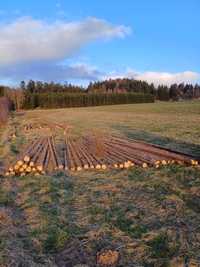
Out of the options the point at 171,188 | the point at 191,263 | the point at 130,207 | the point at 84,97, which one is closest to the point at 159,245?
the point at 191,263

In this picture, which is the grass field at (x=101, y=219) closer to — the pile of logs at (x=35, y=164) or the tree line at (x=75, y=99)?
the pile of logs at (x=35, y=164)

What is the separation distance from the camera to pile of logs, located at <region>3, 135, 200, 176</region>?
11305 mm

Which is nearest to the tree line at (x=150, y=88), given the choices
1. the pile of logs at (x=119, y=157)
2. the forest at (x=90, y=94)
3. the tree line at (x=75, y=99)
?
the forest at (x=90, y=94)

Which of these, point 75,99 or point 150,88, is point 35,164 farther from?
point 150,88

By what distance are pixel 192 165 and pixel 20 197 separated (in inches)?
195

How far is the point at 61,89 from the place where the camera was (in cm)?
11188

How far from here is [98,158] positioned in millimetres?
12695

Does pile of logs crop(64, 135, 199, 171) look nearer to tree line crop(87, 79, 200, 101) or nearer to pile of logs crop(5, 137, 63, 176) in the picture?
pile of logs crop(5, 137, 63, 176)

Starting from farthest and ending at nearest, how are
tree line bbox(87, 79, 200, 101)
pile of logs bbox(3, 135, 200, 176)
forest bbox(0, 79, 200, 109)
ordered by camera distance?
tree line bbox(87, 79, 200, 101) < forest bbox(0, 79, 200, 109) < pile of logs bbox(3, 135, 200, 176)

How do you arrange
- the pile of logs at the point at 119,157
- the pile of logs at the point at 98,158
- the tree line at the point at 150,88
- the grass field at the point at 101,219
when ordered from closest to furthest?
the grass field at the point at 101,219
the pile of logs at the point at 98,158
the pile of logs at the point at 119,157
the tree line at the point at 150,88

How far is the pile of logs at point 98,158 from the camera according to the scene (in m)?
11.3

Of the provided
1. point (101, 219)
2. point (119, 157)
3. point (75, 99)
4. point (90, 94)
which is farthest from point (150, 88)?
point (101, 219)

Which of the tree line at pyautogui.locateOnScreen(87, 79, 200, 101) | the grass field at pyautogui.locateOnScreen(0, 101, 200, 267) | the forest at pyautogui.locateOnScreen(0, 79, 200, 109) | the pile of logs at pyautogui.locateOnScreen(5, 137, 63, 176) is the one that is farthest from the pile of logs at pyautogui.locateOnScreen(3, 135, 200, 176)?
the tree line at pyautogui.locateOnScreen(87, 79, 200, 101)

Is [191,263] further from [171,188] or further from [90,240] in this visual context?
[171,188]
